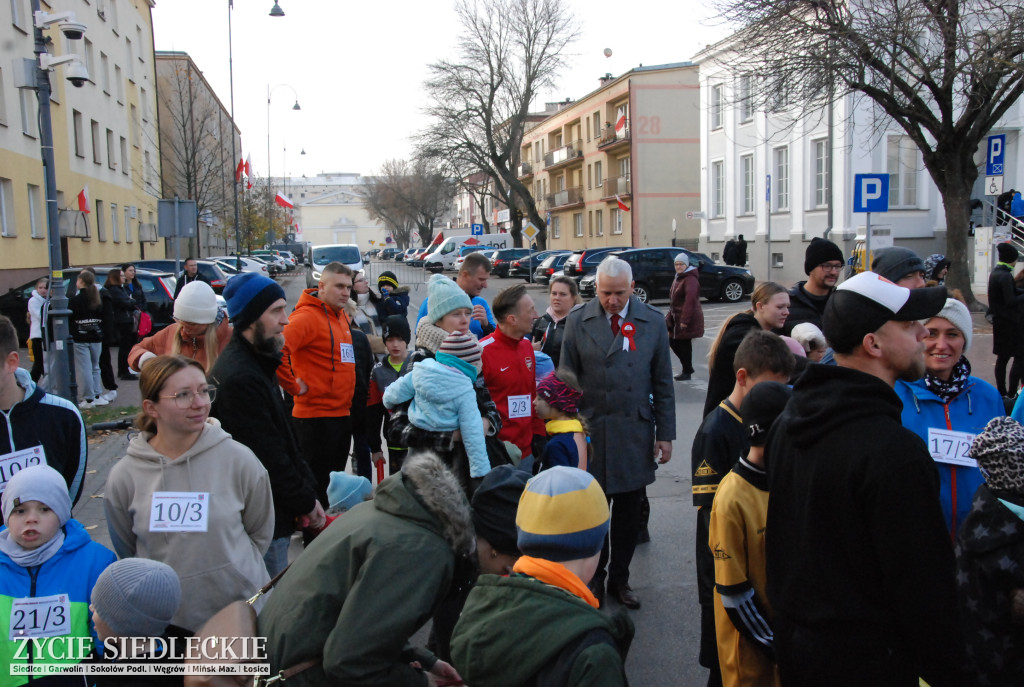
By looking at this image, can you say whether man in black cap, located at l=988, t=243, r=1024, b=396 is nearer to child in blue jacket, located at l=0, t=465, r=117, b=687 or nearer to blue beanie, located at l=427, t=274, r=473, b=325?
blue beanie, located at l=427, t=274, r=473, b=325

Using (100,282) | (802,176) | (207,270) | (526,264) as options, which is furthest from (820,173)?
(100,282)

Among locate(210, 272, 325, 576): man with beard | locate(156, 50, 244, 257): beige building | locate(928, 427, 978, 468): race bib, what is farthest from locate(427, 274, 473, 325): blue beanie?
locate(156, 50, 244, 257): beige building

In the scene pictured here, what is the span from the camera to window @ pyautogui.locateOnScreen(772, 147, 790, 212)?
30.0 metres

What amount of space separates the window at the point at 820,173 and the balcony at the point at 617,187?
19.5 meters

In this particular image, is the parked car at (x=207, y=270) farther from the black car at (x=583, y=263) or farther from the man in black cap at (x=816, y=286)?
the man in black cap at (x=816, y=286)

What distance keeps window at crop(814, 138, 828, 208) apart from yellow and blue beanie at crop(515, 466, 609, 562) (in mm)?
28331

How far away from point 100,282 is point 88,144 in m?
15.0

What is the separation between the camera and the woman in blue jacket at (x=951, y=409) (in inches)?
123

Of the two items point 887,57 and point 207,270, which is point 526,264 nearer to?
point 207,270

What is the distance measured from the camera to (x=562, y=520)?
6.62ft

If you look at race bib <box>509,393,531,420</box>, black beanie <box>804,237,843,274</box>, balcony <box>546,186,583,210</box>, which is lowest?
race bib <box>509,393,531,420</box>

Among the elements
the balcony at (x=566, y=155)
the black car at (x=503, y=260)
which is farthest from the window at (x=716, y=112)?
the balcony at (x=566, y=155)

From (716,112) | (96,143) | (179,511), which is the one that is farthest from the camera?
(716,112)

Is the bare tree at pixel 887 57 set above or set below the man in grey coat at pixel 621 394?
above
